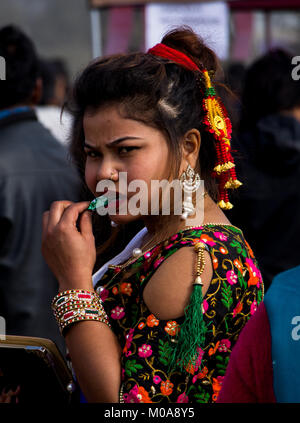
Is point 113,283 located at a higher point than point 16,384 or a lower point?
higher

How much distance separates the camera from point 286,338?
0.96 m

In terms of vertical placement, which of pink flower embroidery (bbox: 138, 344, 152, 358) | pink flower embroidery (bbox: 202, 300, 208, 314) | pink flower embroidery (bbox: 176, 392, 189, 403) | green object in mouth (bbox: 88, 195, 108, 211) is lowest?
pink flower embroidery (bbox: 176, 392, 189, 403)

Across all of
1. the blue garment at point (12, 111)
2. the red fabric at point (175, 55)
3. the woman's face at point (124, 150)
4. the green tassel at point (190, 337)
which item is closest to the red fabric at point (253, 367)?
the green tassel at point (190, 337)

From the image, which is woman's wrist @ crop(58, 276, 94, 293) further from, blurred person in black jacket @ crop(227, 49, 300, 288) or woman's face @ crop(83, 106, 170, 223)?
blurred person in black jacket @ crop(227, 49, 300, 288)

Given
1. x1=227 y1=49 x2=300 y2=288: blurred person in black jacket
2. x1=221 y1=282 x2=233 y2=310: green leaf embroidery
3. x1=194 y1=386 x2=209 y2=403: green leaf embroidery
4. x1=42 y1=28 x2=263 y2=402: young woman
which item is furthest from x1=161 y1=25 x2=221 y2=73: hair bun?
x1=227 y1=49 x2=300 y2=288: blurred person in black jacket

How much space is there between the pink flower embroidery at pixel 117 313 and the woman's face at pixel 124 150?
23 centimetres

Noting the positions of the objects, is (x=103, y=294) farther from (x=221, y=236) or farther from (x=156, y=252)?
(x=221, y=236)

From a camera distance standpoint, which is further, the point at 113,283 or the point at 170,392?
the point at 113,283

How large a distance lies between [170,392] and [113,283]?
362 mm

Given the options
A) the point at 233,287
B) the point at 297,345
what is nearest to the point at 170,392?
the point at 233,287

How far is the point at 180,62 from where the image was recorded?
5.70 ft

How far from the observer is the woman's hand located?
1.57 metres

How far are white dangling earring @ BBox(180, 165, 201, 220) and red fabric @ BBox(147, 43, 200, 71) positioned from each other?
30cm

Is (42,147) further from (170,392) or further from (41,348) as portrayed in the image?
(170,392)
